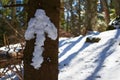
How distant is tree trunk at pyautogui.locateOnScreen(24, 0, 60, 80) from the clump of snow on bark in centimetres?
4

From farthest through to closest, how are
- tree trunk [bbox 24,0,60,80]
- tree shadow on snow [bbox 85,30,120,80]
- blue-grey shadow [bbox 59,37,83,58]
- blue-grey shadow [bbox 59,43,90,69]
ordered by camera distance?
blue-grey shadow [bbox 59,37,83,58] < blue-grey shadow [bbox 59,43,90,69] < tree shadow on snow [bbox 85,30,120,80] < tree trunk [bbox 24,0,60,80]

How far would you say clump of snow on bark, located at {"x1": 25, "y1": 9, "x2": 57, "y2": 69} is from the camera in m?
2.99

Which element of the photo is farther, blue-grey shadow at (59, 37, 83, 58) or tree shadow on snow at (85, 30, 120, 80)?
blue-grey shadow at (59, 37, 83, 58)

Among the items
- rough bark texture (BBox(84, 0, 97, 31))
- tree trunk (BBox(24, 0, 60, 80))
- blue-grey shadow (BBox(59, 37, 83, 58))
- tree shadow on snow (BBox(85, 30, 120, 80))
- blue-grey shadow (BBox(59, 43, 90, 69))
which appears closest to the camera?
tree trunk (BBox(24, 0, 60, 80))

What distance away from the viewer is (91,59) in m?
7.36

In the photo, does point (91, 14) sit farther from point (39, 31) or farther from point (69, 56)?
point (39, 31)

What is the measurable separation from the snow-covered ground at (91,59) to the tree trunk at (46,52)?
289cm

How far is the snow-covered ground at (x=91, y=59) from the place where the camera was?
6.24 meters

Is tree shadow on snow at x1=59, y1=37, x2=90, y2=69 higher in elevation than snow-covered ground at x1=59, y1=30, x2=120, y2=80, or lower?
lower

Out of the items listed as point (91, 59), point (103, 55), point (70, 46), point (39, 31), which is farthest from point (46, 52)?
point (70, 46)

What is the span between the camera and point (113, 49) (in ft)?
25.4

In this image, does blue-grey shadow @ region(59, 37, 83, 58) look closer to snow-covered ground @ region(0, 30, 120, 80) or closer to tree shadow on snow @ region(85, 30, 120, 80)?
snow-covered ground @ region(0, 30, 120, 80)

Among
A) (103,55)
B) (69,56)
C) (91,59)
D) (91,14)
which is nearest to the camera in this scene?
(91,59)

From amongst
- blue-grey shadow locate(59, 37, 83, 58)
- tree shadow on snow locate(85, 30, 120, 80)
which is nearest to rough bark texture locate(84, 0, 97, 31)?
blue-grey shadow locate(59, 37, 83, 58)
